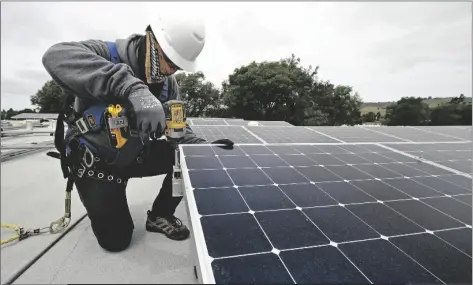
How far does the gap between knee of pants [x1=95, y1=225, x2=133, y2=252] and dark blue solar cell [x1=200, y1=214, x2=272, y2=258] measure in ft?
5.71

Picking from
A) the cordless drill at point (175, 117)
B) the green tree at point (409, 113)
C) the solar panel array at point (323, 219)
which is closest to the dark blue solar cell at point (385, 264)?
the solar panel array at point (323, 219)

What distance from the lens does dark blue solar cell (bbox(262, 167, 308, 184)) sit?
2.44m

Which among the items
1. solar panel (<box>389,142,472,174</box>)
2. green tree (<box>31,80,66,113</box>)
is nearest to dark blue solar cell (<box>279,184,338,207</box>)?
solar panel (<box>389,142,472,174</box>)

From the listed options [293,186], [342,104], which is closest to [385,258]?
[293,186]

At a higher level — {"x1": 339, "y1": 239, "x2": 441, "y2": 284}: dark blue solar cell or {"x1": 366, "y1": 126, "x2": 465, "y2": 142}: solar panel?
{"x1": 366, "y1": 126, "x2": 465, "y2": 142}: solar panel

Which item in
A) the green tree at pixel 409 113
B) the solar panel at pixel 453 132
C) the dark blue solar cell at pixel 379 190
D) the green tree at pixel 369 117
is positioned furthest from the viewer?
the green tree at pixel 369 117

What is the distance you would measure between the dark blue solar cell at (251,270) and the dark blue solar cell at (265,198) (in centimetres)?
53

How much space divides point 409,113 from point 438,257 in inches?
1837

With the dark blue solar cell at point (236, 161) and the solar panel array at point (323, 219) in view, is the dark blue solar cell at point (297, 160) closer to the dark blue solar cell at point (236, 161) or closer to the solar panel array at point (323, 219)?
the solar panel array at point (323, 219)

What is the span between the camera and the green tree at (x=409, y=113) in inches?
1564

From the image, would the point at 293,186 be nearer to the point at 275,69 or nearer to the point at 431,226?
the point at 431,226

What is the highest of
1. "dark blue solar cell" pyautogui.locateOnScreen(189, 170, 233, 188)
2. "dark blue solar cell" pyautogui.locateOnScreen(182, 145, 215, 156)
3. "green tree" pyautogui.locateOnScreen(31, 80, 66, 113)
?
"green tree" pyautogui.locateOnScreen(31, 80, 66, 113)

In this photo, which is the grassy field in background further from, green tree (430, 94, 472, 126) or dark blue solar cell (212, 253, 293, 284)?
dark blue solar cell (212, 253, 293, 284)

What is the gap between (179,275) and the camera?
2.55 metres
